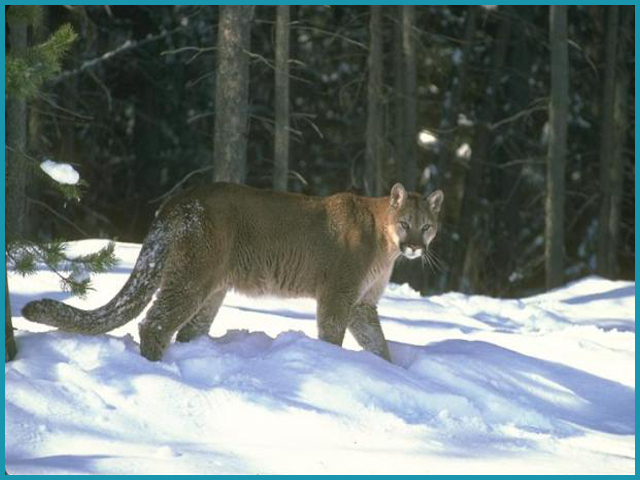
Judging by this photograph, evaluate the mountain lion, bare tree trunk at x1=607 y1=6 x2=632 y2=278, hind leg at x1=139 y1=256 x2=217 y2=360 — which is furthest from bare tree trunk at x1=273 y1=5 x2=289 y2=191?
bare tree trunk at x1=607 y1=6 x2=632 y2=278

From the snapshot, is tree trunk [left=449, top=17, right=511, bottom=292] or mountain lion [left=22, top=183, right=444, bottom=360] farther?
tree trunk [left=449, top=17, right=511, bottom=292]

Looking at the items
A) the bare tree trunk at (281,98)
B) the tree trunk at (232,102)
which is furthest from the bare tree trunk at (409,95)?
the tree trunk at (232,102)

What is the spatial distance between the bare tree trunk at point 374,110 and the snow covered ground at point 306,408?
37.2 feet

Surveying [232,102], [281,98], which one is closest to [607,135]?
[281,98]

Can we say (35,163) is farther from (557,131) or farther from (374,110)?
(557,131)

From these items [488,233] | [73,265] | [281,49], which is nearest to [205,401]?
[73,265]

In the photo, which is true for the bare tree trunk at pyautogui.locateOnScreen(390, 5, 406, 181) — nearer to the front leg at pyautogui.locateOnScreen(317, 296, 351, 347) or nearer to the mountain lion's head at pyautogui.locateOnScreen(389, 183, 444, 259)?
the mountain lion's head at pyautogui.locateOnScreen(389, 183, 444, 259)

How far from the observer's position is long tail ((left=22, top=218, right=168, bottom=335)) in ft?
29.6

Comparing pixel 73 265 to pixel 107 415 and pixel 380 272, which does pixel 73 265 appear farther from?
pixel 380 272

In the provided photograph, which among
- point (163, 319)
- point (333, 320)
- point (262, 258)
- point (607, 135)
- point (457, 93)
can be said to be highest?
point (457, 93)

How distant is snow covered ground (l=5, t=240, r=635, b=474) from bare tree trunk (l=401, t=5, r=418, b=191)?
1142 cm

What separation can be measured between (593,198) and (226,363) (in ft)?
65.6

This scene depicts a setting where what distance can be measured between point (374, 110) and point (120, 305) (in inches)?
525

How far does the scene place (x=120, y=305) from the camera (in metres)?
9.46
